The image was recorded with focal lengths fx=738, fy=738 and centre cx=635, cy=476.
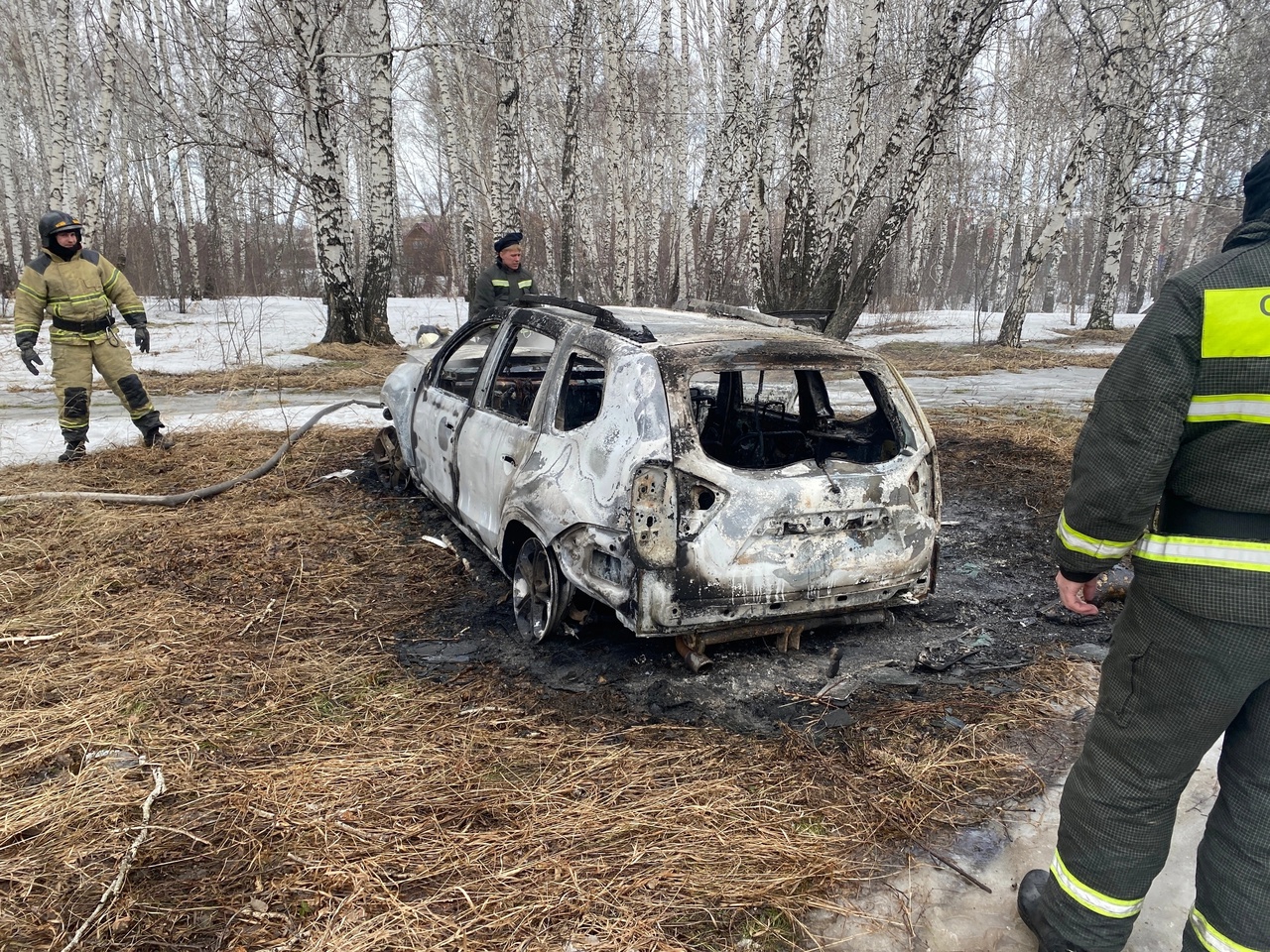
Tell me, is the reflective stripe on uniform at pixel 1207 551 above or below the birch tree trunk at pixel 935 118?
below

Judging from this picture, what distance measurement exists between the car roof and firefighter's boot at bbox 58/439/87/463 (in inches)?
200

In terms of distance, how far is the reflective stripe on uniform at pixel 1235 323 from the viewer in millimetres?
1560

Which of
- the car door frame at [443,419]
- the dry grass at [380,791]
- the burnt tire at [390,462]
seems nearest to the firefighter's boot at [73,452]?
the burnt tire at [390,462]

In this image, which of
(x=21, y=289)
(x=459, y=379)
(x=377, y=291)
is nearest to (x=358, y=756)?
(x=459, y=379)

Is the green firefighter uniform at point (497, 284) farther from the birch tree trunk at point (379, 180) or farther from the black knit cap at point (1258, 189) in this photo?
the black knit cap at point (1258, 189)

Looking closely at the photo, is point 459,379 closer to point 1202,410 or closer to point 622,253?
point 1202,410

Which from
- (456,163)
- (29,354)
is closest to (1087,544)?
(29,354)

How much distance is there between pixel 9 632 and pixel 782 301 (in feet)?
32.0

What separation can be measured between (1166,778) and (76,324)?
25.6ft

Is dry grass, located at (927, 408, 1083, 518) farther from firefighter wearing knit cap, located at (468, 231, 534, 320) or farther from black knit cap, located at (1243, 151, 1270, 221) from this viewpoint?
firefighter wearing knit cap, located at (468, 231, 534, 320)

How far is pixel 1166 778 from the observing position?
69.1 inches

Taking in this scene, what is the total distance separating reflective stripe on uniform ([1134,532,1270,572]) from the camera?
160cm

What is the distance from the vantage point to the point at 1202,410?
1.66 metres

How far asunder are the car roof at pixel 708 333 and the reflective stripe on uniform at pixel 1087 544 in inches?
65.0
